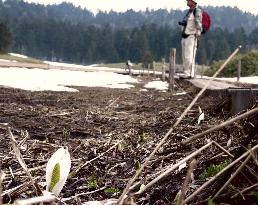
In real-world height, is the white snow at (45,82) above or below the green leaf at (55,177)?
below

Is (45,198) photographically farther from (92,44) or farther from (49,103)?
(92,44)

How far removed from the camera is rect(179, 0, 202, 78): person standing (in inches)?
535

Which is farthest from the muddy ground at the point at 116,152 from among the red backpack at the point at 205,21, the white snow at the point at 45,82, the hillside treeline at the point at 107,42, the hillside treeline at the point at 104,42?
the hillside treeline at the point at 104,42

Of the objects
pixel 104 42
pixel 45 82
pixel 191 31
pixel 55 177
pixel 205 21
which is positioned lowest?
pixel 104 42

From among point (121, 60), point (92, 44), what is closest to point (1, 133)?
point (121, 60)

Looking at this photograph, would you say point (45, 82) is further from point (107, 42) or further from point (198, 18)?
point (107, 42)

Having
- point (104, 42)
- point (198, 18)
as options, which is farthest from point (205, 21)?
point (104, 42)

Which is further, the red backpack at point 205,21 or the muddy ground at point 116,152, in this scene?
the red backpack at point 205,21

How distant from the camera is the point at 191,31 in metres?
14.0

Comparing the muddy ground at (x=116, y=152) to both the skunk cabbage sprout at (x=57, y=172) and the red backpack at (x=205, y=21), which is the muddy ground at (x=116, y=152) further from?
the red backpack at (x=205, y=21)

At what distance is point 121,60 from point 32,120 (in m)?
164

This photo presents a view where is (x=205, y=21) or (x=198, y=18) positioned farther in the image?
(x=205, y=21)

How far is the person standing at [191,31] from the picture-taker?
1359cm

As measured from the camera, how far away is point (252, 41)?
176m
